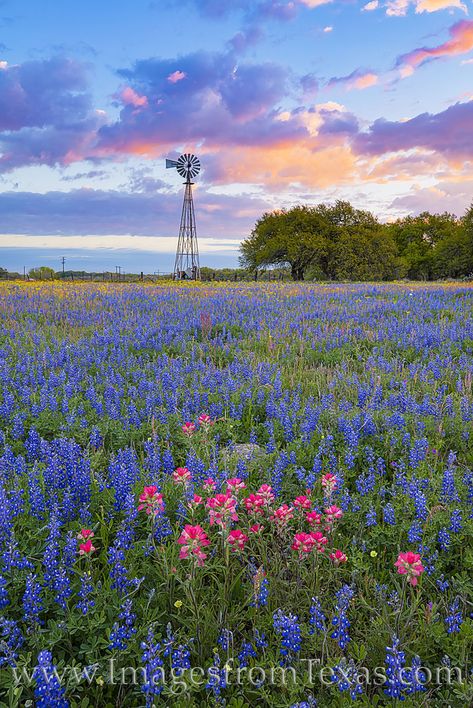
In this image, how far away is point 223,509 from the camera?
2240mm

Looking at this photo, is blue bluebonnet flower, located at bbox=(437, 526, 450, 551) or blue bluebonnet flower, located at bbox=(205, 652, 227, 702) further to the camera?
blue bluebonnet flower, located at bbox=(437, 526, 450, 551)

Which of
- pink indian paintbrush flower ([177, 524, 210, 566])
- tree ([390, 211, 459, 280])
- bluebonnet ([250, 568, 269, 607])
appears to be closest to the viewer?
pink indian paintbrush flower ([177, 524, 210, 566])

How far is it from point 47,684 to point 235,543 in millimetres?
1004

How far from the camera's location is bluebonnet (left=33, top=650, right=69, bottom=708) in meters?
1.64

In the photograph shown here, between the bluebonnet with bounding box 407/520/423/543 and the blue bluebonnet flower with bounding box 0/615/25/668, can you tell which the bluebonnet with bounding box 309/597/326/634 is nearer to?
the bluebonnet with bounding box 407/520/423/543

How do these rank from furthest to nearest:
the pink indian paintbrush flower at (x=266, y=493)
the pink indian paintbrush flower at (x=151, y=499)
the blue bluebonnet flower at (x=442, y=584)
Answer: the pink indian paintbrush flower at (x=266, y=493) < the blue bluebonnet flower at (x=442, y=584) < the pink indian paintbrush flower at (x=151, y=499)

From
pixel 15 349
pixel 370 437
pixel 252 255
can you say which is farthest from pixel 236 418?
pixel 252 255

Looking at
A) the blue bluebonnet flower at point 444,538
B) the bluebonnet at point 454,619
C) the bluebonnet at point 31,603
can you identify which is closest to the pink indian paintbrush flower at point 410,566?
the bluebonnet at point 454,619

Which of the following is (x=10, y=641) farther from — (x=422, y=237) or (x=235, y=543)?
(x=422, y=237)

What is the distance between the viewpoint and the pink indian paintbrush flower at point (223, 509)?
2236 millimetres

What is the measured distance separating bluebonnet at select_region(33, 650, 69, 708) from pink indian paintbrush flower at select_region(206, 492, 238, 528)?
2.88 ft

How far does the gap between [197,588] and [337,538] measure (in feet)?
3.55

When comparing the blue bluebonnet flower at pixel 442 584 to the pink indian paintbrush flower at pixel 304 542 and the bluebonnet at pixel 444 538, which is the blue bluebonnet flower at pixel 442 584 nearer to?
Result: the bluebonnet at pixel 444 538

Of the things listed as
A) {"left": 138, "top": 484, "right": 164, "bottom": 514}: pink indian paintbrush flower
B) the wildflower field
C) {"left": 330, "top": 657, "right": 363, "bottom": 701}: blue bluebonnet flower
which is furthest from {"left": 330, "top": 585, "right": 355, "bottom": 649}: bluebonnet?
{"left": 138, "top": 484, "right": 164, "bottom": 514}: pink indian paintbrush flower
